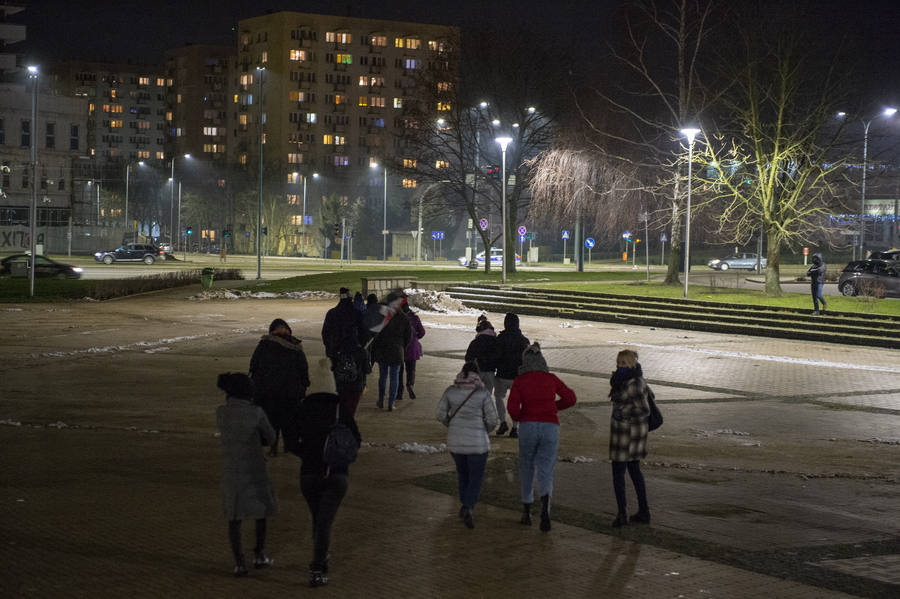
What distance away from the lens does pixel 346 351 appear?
11797 mm

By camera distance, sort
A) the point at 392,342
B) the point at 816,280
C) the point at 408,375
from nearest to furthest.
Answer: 1. the point at 392,342
2. the point at 408,375
3. the point at 816,280

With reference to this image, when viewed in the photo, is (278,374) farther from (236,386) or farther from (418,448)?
(236,386)

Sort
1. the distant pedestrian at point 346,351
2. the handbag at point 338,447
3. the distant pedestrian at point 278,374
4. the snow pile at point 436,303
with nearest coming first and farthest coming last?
the handbag at point 338,447 < the distant pedestrian at point 278,374 < the distant pedestrian at point 346,351 < the snow pile at point 436,303

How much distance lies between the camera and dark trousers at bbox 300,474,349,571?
6473 mm

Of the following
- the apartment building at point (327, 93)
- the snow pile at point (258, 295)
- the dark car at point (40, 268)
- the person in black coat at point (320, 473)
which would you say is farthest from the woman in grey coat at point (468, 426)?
the apartment building at point (327, 93)

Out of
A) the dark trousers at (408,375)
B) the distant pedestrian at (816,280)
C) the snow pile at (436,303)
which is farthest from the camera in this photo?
the snow pile at (436,303)

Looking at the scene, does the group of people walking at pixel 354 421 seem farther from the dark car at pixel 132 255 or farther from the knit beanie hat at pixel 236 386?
the dark car at pixel 132 255

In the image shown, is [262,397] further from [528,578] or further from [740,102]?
[740,102]

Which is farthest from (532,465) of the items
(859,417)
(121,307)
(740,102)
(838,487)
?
(740,102)

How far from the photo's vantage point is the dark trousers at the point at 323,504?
647 centimetres

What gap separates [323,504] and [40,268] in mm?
44490

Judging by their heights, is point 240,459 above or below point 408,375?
above

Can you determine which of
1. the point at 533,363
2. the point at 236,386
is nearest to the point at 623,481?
the point at 533,363

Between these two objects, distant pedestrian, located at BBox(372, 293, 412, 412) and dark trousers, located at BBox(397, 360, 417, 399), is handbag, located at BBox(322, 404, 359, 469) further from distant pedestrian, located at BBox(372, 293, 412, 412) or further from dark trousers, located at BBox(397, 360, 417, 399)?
dark trousers, located at BBox(397, 360, 417, 399)
